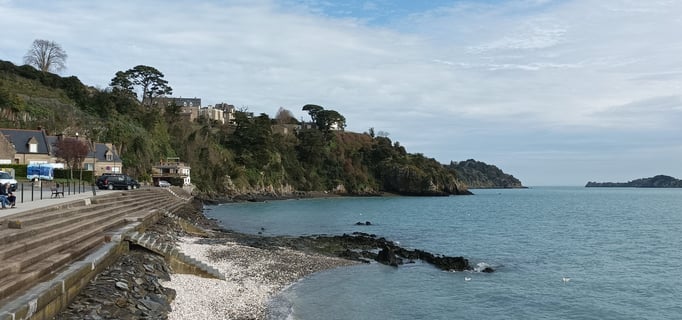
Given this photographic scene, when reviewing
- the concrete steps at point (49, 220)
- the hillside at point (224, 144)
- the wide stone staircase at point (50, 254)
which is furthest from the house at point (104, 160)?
the wide stone staircase at point (50, 254)

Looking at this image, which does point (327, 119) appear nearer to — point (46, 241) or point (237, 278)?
point (237, 278)

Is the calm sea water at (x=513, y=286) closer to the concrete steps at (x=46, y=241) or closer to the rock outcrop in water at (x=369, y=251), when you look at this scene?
the rock outcrop in water at (x=369, y=251)

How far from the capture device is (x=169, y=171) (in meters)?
77.9

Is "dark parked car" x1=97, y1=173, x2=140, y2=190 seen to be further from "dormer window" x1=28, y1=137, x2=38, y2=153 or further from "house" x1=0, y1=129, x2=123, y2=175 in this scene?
"dormer window" x1=28, y1=137, x2=38, y2=153

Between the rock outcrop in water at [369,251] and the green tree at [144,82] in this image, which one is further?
the green tree at [144,82]

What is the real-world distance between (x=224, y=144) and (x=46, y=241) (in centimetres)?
10320

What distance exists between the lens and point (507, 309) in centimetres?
1739

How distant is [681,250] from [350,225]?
93.1 feet

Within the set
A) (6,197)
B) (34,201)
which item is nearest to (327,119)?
(34,201)

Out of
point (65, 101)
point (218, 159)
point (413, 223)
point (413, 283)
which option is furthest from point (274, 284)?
point (218, 159)

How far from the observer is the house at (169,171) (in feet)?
248

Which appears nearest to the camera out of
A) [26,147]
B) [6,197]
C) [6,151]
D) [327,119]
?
[6,197]

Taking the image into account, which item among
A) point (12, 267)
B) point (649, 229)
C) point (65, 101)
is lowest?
point (649, 229)

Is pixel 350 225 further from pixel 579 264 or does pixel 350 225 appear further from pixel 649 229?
pixel 649 229
